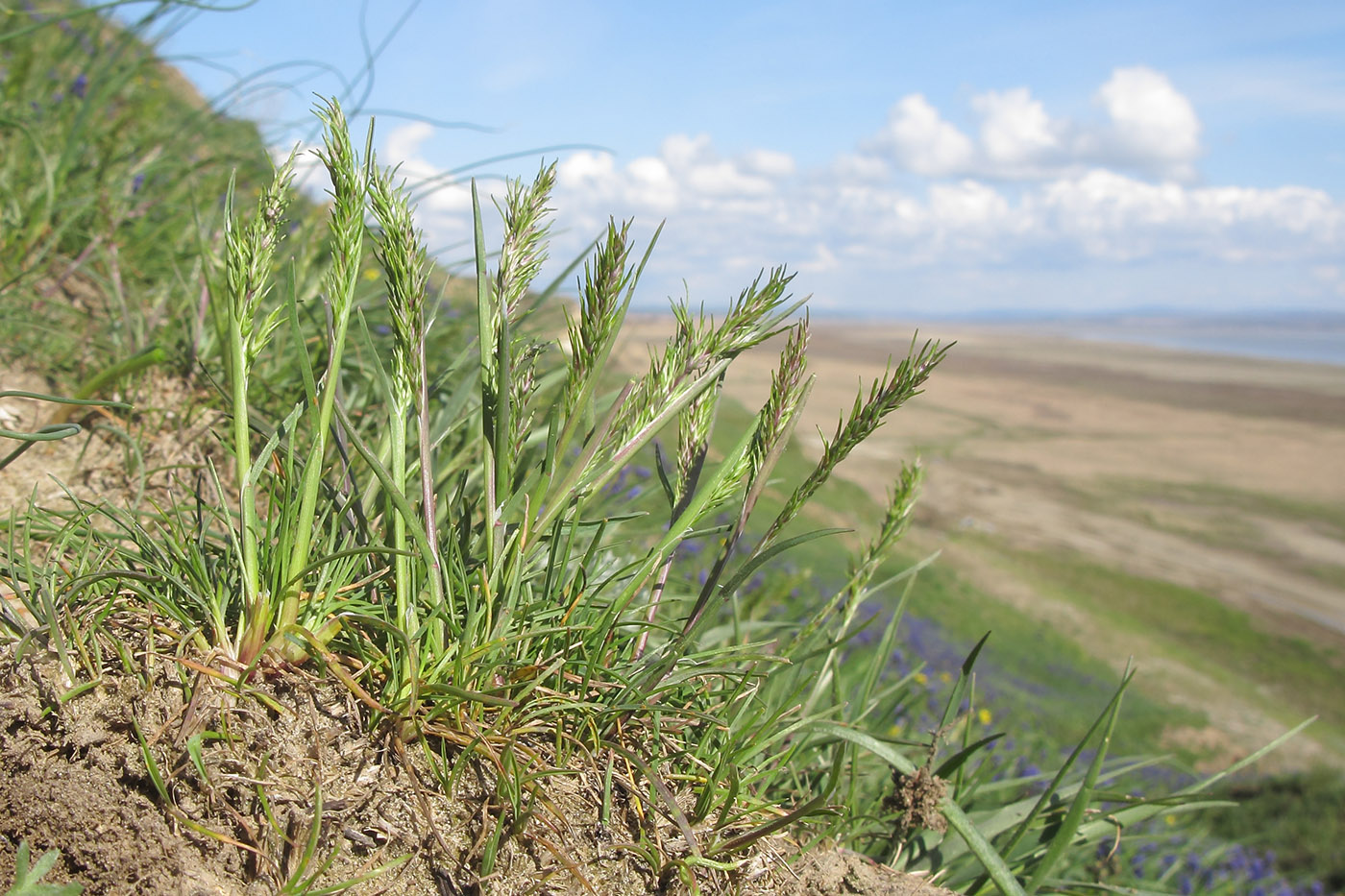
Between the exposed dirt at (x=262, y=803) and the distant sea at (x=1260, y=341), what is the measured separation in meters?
124

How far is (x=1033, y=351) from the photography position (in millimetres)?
116688

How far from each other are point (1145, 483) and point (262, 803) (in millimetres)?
44892

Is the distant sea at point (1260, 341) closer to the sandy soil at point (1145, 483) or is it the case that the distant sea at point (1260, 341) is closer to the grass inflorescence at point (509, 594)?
the sandy soil at point (1145, 483)

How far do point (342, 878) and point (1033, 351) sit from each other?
413ft

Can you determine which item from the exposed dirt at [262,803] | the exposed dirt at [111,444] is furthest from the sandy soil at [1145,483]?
the exposed dirt at [262,803]

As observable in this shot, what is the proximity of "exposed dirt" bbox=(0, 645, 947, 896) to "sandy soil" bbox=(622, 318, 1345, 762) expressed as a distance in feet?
12.8

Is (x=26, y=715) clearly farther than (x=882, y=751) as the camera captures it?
No

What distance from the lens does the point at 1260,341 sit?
150625 millimetres

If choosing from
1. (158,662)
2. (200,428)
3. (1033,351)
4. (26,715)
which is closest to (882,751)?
(158,662)

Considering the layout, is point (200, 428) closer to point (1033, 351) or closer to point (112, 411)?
point (112, 411)

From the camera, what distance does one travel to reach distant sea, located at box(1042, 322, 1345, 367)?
116 meters

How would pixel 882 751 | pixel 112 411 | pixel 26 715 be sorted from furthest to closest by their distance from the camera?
pixel 112 411
pixel 882 751
pixel 26 715

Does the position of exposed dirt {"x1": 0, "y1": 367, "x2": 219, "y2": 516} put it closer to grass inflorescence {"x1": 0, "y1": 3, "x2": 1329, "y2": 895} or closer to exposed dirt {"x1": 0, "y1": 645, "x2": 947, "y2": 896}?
grass inflorescence {"x1": 0, "y1": 3, "x2": 1329, "y2": 895}

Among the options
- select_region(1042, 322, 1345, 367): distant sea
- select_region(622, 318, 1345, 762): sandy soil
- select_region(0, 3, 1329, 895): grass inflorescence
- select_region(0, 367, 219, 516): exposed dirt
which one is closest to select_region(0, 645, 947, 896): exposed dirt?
select_region(0, 3, 1329, 895): grass inflorescence
